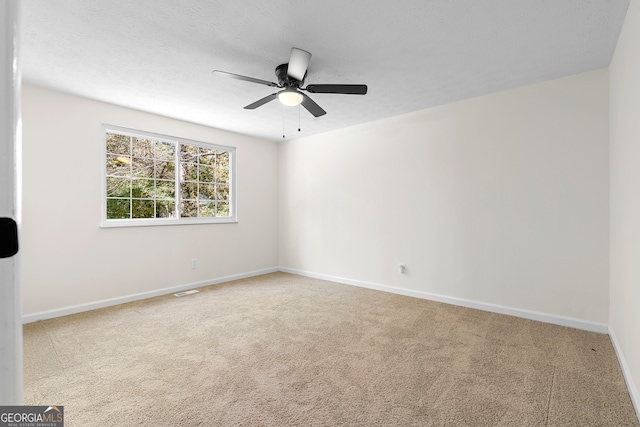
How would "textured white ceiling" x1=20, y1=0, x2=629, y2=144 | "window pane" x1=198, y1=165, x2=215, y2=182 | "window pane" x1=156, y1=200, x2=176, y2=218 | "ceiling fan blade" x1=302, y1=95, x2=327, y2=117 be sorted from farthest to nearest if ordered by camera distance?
1. "window pane" x1=198, y1=165, x2=215, y2=182
2. "window pane" x1=156, y1=200, x2=176, y2=218
3. "ceiling fan blade" x1=302, y1=95, x2=327, y2=117
4. "textured white ceiling" x1=20, y1=0, x2=629, y2=144

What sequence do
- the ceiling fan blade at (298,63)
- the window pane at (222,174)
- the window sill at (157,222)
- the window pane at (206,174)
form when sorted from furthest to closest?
the window pane at (222,174) < the window pane at (206,174) < the window sill at (157,222) < the ceiling fan blade at (298,63)

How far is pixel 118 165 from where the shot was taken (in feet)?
12.7

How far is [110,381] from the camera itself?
208 cm

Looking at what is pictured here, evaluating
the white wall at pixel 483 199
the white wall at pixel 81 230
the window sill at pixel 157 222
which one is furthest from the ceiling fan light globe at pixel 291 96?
the window sill at pixel 157 222

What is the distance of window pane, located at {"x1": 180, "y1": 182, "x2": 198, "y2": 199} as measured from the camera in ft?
14.8

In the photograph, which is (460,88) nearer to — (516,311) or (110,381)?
(516,311)

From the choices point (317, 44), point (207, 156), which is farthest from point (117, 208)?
point (317, 44)

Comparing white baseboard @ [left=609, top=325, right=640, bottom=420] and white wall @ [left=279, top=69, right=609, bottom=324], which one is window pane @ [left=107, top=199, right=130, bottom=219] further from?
white baseboard @ [left=609, top=325, right=640, bottom=420]

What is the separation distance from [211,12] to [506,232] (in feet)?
10.9

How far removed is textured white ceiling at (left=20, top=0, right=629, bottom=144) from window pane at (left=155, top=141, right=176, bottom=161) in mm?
862

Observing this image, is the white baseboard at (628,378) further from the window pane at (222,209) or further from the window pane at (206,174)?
the window pane at (206,174)

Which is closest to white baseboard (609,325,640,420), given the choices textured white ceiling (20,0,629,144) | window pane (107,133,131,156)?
textured white ceiling (20,0,629,144)

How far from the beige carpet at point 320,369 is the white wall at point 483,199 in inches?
19.1

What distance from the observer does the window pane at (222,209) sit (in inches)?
196
